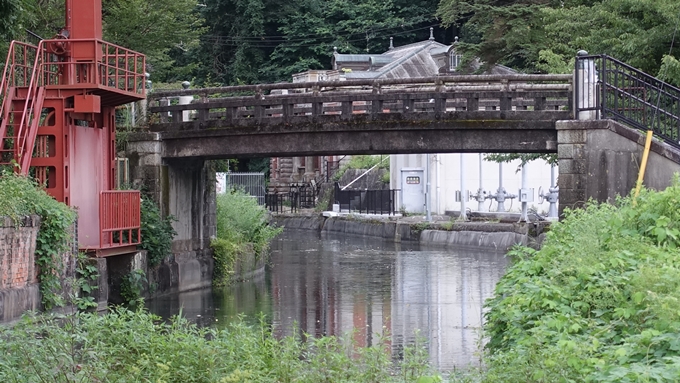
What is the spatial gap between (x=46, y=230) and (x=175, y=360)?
327 inches

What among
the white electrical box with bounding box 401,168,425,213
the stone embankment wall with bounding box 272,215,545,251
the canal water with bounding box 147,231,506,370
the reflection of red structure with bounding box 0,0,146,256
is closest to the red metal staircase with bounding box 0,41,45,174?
the reflection of red structure with bounding box 0,0,146,256

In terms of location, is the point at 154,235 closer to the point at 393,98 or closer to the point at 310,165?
the point at 393,98

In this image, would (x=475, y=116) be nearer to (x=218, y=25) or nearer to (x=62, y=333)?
(x=62, y=333)

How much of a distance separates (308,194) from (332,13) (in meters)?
18.0

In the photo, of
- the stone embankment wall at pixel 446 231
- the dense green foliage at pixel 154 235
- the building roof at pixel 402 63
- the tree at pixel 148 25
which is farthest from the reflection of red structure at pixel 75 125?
the building roof at pixel 402 63

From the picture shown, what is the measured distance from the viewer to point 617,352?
8.96m

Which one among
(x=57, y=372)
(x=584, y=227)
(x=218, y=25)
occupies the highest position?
(x=218, y=25)

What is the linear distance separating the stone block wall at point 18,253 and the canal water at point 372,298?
339 cm

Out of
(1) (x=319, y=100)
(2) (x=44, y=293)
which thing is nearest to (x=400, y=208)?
(1) (x=319, y=100)

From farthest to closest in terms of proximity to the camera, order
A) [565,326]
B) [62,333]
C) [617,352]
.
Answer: [62,333]
[565,326]
[617,352]

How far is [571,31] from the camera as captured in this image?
34062mm

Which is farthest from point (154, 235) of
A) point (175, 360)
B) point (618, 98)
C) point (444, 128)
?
point (175, 360)

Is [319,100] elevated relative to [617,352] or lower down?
elevated

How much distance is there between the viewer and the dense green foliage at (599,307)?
30.0ft
